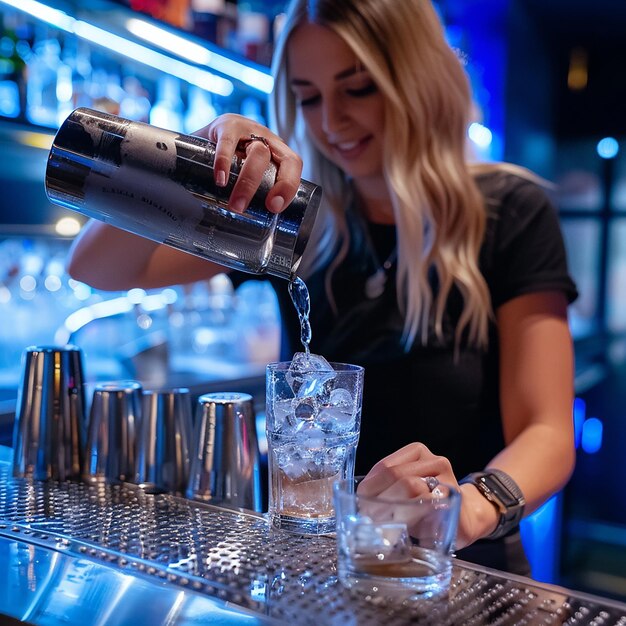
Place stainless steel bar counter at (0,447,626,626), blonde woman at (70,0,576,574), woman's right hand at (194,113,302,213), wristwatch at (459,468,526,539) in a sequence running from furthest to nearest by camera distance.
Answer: blonde woman at (70,0,576,574)
wristwatch at (459,468,526,539)
woman's right hand at (194,113,302,213)
stainless steel bar counter at (0,447,626,626)

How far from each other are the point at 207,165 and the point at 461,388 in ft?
2.39

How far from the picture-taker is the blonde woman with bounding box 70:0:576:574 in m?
1.44

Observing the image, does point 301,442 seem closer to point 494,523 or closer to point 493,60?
point 494,523

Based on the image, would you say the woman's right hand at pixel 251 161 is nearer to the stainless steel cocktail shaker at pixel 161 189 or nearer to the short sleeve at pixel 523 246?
the stainless steel cocktail shaker at pixel 161 189

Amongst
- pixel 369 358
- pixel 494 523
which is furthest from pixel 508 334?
pixel 494 523

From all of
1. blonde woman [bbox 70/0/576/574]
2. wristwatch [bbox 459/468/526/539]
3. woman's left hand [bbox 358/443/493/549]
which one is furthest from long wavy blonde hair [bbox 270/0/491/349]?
woman's left hand [bbox 358/443/493/549]

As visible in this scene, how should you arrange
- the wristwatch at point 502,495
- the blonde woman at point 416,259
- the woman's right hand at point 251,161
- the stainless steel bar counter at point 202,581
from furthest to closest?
the blonde woman at point 416,259, the wristwatch at point 502,495, the woman's right hand at point 251,161, the stainless steel bar counter at point 202,581

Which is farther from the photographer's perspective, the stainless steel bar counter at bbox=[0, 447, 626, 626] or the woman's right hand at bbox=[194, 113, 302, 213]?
the woman's right hand at bbox=[194, 113, 302, 213]

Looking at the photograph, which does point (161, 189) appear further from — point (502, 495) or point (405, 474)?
point (502, 495)

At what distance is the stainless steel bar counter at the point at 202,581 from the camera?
2.51ft

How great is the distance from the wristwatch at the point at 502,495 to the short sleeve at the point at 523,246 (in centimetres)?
42

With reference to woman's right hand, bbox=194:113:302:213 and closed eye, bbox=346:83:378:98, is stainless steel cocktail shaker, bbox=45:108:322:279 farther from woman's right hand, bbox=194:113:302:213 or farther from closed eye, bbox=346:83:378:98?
closed eye, bbox=346:83:378:98

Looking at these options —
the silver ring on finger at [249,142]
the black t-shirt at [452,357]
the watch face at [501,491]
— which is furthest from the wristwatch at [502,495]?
the silver ring on finger at [249,142]

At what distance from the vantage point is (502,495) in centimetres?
111
